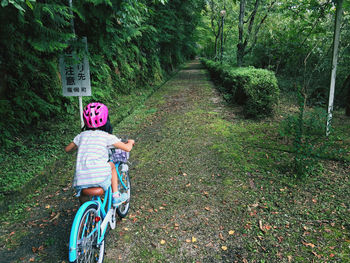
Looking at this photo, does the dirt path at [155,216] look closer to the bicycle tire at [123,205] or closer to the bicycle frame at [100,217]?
the bicycle tire at [123,205]

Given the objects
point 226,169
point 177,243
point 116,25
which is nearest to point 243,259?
point 177,243

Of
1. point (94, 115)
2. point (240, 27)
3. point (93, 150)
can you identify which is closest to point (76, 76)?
point (94, 115)

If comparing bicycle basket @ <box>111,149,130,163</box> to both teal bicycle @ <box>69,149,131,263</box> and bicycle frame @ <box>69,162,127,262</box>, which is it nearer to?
bicycle frame @ <box>69,162,127,262</box>

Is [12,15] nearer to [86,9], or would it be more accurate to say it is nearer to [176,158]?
[86,9]

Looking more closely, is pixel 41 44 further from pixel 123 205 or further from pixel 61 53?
pixel 123 205

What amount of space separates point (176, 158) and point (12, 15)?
4.17 m

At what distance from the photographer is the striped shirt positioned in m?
2.27

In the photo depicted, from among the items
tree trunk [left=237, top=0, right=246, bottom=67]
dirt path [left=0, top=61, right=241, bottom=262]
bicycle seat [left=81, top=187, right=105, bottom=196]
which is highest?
tree trunk [left=237, top=0, right=246, bottom=67]

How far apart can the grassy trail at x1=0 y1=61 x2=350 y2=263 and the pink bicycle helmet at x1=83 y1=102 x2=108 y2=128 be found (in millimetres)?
1497

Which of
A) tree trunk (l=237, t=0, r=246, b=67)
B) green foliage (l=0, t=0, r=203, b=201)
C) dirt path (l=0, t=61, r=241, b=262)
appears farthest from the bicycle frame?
tree trunk (l=237, t=0, r=246, b=67)

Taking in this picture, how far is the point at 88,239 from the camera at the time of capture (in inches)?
85.7

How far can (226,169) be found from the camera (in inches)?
178

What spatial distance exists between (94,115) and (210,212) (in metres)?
2.14

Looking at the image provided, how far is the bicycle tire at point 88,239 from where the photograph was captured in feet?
6.79
